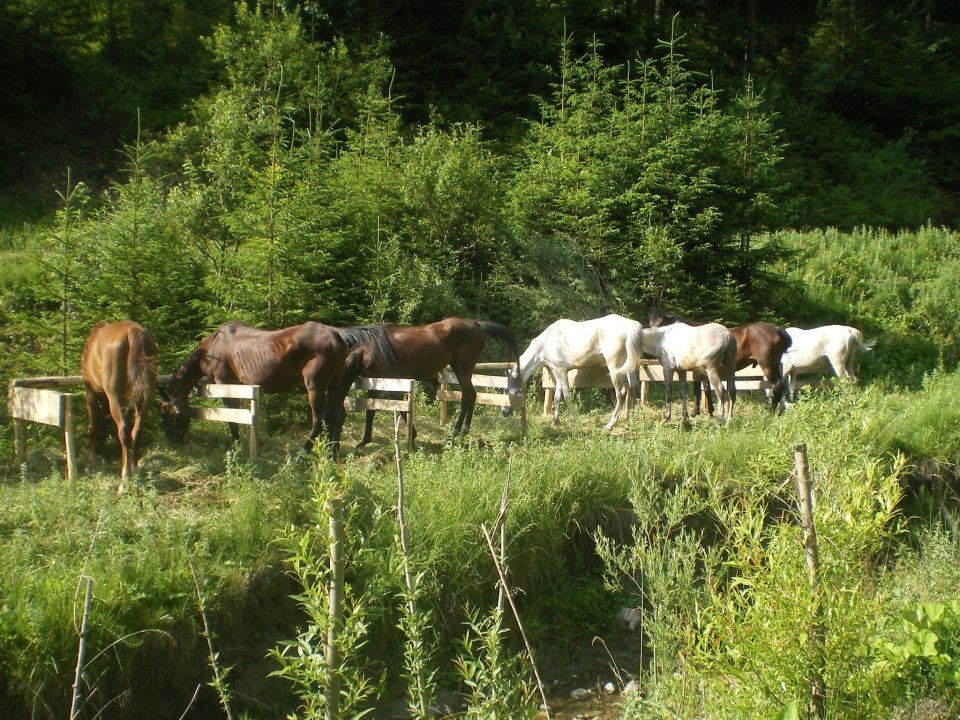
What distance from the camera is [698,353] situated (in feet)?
38.7

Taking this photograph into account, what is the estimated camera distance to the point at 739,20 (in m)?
29.5

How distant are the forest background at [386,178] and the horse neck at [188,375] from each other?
2.97 feet

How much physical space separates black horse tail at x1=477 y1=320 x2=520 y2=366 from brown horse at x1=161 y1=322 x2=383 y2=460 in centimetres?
242

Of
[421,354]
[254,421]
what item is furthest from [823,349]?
[254,421]

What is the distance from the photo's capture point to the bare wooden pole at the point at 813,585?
2.82 meters

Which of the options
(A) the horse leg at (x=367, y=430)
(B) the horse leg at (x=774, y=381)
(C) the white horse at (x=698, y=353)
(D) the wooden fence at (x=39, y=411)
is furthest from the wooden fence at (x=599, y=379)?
(D) the wooden fence at (x=39, y=411)

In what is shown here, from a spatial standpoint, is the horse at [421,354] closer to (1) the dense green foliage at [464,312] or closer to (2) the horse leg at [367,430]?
(2) the horse leg at [367,430]

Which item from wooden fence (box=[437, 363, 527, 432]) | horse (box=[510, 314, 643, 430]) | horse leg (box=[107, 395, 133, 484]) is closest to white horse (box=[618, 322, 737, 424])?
horse (box=[510, 314, 643, 430])

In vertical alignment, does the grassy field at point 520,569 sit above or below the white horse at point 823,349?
below

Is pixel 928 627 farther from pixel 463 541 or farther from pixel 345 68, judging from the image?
pixel 345 68

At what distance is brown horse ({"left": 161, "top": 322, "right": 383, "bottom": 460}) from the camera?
8.39 m

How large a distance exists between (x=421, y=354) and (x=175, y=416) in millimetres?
2803

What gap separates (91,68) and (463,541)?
1724 centimetres

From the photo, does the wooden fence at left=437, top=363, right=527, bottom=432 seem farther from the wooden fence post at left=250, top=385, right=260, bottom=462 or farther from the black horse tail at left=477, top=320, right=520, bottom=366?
the wooden fence post at left=250, top=385, right=260, bottom=462
